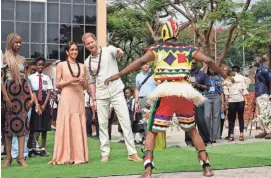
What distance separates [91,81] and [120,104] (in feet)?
1.96

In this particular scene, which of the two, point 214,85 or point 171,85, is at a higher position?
point 171,85

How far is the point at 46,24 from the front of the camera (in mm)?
41844

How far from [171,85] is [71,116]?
278cm

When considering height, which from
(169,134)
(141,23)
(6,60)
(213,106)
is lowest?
(169,134)

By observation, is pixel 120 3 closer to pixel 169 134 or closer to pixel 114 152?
pixel 169 134

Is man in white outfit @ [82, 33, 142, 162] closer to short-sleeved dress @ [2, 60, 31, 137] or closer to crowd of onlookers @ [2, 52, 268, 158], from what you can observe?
short-sleeved dress @ [2, 60, 31, 137]

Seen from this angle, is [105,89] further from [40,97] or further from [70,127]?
[40,97]

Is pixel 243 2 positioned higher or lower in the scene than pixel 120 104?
higher

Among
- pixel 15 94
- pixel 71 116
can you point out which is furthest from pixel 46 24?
pixel 15 94

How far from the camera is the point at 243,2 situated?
1143 inches

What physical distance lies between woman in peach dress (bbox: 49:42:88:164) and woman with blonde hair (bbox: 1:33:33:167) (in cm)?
65

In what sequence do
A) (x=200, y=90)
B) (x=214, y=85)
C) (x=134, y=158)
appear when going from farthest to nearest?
(x=214, y=85) → (x=200, y=90) → (x=134, y=158)

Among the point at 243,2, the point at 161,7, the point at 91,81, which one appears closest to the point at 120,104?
the point at 91,81

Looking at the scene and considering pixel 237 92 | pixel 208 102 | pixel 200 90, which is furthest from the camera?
pixel 237 92
